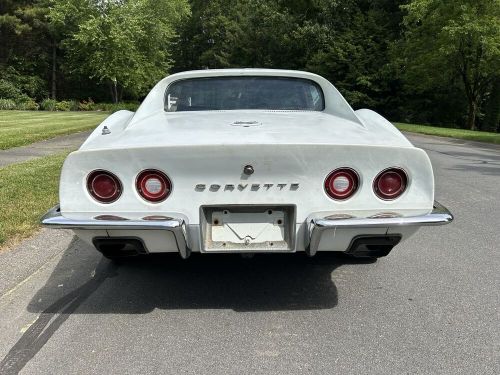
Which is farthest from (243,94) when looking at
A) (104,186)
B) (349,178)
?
(104,186)

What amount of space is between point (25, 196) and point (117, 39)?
33.8 metres

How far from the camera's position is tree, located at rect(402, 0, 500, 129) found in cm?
2361

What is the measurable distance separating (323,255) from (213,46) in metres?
56.0

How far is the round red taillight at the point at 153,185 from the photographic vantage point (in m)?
3.04

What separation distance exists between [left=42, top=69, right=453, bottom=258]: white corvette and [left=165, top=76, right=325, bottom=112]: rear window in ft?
3.67

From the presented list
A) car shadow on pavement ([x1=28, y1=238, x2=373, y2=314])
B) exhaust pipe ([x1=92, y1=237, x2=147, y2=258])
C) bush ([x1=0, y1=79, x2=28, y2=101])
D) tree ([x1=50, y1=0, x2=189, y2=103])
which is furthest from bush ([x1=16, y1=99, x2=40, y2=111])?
exhaust pipe ([x1=92, y1=237, x2=147, y2=258])

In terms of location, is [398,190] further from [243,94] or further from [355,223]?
[243,94]

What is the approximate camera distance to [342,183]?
307cm

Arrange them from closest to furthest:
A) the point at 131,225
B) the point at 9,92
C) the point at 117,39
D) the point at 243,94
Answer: the point at 131,225 → the point at 243,94 → the point at 117,39 → the point at 9,92

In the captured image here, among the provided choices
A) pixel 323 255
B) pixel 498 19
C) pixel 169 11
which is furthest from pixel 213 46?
pixel 323 255

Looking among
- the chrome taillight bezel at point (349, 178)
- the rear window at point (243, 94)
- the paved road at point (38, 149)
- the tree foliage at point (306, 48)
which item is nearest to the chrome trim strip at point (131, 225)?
the chrome taillight bezel at point (349, 178)

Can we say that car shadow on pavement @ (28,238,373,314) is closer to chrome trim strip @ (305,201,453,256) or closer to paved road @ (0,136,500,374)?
paved road @ (0,136,500,374)

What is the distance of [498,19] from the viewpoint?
2380 centimetres

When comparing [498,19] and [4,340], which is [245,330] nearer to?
[4,340]
